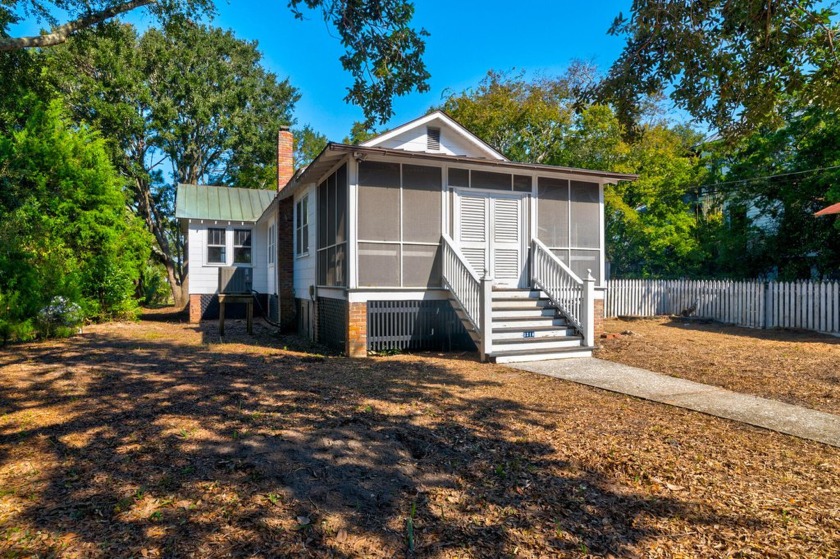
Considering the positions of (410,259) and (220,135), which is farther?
(220,135)

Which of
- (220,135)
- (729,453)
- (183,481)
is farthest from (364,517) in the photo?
(220,135)

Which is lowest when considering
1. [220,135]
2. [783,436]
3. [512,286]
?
[783,436]

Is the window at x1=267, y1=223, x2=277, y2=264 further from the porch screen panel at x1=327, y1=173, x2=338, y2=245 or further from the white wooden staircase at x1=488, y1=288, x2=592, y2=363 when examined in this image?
the white wooden staircase at x1=488, y1=288, x2=592, y2=363

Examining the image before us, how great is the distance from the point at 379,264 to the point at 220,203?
472 inches

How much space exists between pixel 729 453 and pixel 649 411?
136 centimetres

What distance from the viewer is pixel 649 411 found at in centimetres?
566

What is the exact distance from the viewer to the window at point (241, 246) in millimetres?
19406

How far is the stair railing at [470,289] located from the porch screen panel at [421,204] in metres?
0.36

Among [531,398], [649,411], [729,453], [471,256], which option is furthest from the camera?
[471,256]

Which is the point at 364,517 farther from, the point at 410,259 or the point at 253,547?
the point at 410,259

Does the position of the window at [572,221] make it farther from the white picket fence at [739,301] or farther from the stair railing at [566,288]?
the white picket fence at [739,301]

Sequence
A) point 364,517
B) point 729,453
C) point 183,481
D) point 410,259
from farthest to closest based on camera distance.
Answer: point 410,259 → point 729,453 → point 183,481 → point 364,517

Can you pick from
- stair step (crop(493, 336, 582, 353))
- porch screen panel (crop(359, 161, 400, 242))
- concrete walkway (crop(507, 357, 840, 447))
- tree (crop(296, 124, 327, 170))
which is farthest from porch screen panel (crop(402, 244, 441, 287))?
tree (crop(296, 124, 327, 170))

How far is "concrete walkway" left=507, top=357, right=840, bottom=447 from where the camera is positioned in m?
5.13
